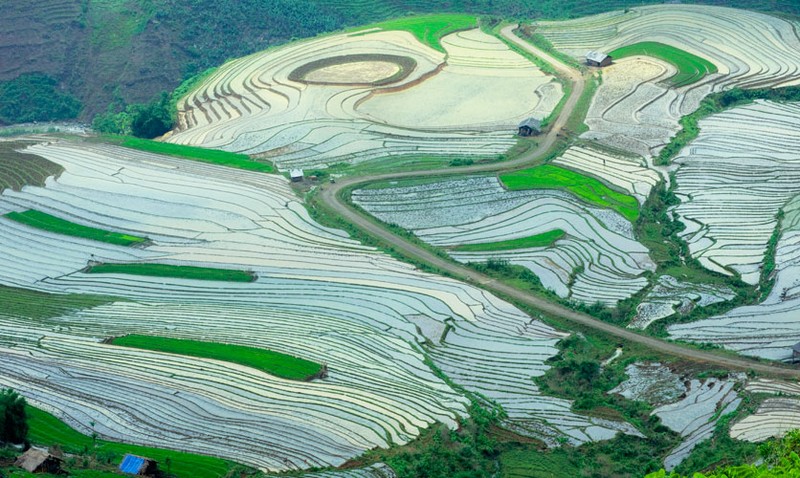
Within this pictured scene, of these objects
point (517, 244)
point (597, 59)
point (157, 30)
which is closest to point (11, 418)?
point (517, 244)

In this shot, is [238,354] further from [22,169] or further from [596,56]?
[596,56]

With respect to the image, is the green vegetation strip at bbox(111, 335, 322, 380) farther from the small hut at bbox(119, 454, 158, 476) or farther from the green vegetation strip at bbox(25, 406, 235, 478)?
the small hut at bbox(119, 454, 158, 476)

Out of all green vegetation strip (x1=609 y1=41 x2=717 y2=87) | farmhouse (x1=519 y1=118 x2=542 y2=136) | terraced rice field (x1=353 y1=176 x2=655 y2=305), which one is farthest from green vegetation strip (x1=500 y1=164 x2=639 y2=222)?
green vegetation strip (x1=609 y1=41 x2=717 y2=87)

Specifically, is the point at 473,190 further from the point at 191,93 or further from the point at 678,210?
the point at 191,93

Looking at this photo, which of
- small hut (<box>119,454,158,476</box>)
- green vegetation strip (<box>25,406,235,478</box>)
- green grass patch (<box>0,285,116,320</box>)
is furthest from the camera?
green grass patch (<box>0,285,116,320</box>)

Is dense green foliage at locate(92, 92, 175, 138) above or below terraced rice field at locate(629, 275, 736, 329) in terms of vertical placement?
below
